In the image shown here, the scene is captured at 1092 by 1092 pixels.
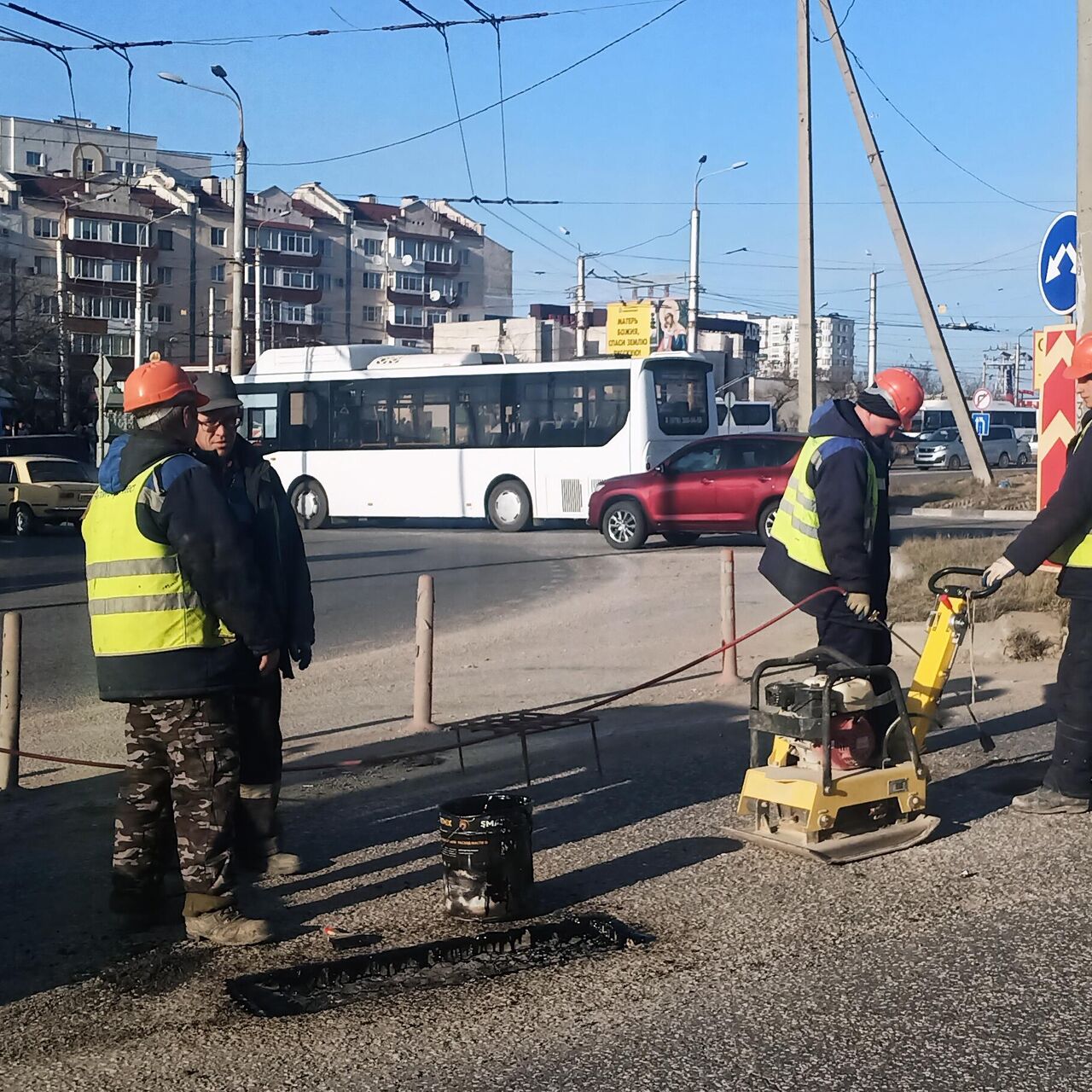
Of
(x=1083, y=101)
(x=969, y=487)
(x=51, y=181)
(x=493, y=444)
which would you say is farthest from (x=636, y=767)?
(x=51, y=181)

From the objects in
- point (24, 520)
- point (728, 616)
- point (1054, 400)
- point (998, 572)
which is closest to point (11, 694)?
point (998, 572)

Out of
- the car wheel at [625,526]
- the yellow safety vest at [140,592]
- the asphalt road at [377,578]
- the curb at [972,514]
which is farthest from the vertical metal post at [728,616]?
the curb at [972,514]

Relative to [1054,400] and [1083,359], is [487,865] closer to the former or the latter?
[1083,359]

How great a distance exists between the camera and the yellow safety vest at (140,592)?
16.7 ft

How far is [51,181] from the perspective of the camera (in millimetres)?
95062

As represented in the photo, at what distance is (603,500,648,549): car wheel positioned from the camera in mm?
22844

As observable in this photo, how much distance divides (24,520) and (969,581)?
20.6m

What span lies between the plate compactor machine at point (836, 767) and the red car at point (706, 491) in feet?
50.8

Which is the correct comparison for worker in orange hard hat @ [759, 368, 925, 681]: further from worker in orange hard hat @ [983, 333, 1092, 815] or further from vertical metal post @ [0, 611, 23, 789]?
vertical metal post @ [0, 611, 23, 789]

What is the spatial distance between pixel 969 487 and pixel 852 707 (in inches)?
1304

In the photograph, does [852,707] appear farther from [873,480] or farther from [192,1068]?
[192,1068]

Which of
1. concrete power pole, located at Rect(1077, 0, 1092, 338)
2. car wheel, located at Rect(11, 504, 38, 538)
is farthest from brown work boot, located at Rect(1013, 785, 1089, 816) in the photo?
car wheel, located at Rect(11, 504, 38, 538)

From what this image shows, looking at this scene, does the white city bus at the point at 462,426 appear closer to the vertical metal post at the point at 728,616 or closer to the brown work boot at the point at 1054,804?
the vertical metal post at the point at 728,616

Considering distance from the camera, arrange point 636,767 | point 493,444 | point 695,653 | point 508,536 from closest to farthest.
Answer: point 636,767 → point 695,653 → point 508,536 → point 493,444
